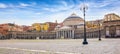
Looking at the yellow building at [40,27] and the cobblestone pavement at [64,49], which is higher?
the yellow building at [40,27]

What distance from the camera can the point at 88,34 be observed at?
13138 cm

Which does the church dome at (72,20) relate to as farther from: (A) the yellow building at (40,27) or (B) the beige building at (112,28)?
(B) the beige building at (112,28)

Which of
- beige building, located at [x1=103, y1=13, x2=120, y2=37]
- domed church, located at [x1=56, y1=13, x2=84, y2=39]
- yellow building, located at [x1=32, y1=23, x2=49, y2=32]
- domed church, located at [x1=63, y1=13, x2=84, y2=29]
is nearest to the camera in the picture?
beige building, located at [x1=103, y1=13, x2=120, y2=37]

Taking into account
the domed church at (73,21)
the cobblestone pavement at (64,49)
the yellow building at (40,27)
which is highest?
the domed church at (73,21)

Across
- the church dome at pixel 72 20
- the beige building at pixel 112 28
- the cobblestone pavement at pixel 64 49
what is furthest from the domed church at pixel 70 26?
the cobblestone pavement at pixel 64 49

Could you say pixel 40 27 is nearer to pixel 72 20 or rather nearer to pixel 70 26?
pixel 72 20

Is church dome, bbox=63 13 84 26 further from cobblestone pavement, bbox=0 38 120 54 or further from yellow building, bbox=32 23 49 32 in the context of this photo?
cobblestone pavement, bbox=0 38 120 54

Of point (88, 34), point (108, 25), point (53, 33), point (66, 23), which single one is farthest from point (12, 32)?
point (108, 25)

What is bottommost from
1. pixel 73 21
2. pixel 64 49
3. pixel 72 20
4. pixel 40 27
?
pixel 64 49

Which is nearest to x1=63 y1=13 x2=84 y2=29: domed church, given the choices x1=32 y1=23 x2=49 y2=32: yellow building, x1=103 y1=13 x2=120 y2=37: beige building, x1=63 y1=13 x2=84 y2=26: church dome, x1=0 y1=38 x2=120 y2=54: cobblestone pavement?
x1=63 y1=13 x2=84 y2=26: church dome

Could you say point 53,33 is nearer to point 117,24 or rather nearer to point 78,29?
point 78,29

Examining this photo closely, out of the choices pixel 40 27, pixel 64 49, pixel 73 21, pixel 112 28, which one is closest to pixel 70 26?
pixel 73 21

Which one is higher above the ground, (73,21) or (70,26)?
(73,21)

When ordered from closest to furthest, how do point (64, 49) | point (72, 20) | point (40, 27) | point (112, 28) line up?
point (64, 49) < point (112, 28) < point (72, 20) < point (40, 27)
